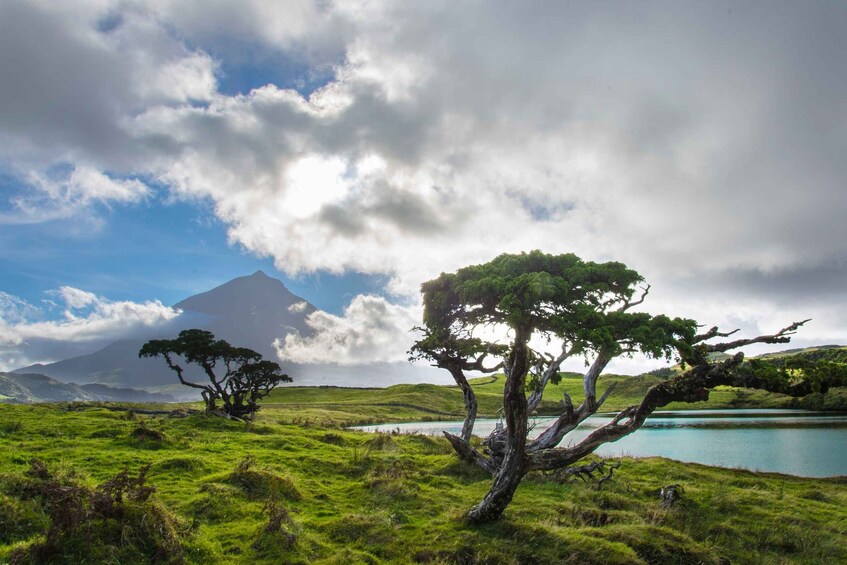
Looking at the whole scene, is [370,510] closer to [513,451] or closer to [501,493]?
[501,493]

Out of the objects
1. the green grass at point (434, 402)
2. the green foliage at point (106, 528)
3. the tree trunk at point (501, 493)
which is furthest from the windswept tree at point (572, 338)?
the green grass at point (434, 402)

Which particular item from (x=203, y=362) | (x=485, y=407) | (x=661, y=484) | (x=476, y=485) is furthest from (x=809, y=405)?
(x=203, y=362)

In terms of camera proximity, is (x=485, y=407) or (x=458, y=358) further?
(x=485, y=407)

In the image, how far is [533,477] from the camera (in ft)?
80.9

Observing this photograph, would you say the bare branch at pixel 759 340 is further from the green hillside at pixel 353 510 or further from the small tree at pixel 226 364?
the small tree at pixel 226 364

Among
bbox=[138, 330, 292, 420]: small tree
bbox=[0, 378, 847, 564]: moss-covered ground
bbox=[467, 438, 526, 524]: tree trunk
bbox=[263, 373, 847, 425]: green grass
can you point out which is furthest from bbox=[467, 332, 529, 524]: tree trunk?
bbox=[263, 373, 847, 425]: green grass

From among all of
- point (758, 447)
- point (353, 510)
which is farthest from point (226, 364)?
point (758, 447)

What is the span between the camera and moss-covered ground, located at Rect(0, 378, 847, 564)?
1296 cm

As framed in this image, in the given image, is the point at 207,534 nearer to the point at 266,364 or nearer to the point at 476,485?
the point at 476,485

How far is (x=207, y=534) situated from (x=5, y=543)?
198 inches

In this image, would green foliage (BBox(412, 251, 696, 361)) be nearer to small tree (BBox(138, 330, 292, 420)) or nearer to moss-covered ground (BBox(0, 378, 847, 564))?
moss-covered ground (BBox(0, 378, 847, 564))

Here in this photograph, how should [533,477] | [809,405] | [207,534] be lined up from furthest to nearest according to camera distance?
Result: [809,405], [533,477], [207,534]

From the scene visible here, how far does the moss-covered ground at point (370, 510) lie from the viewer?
12961 millimetres

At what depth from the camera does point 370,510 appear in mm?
17906
